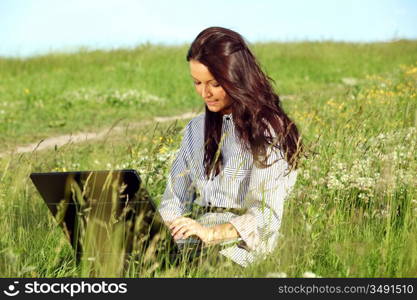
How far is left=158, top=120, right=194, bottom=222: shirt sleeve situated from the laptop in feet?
1.55

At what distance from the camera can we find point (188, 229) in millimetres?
3248

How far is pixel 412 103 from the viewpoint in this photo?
7.00 metres

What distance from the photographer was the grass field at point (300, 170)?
3.25m

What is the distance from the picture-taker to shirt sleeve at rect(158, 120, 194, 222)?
3674mm

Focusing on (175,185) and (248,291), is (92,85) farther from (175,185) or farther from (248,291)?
(248,291)

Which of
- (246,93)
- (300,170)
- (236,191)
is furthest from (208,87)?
(300,170)

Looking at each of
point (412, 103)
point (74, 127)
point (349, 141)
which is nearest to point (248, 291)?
point (349, 141)

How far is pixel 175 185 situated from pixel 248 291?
112 centimetres

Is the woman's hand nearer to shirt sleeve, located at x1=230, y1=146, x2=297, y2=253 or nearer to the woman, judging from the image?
the woman

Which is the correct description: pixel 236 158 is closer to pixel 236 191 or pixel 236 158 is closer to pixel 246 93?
pixel 236 191

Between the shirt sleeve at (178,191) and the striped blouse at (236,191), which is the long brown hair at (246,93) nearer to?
the striped blouse at (236,191)

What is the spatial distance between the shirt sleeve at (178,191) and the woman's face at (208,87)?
0.39 metres

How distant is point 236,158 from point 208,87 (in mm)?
391

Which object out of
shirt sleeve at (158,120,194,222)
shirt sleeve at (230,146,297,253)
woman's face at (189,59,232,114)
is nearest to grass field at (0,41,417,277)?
shirt sleeve at (230,146,297,253)
